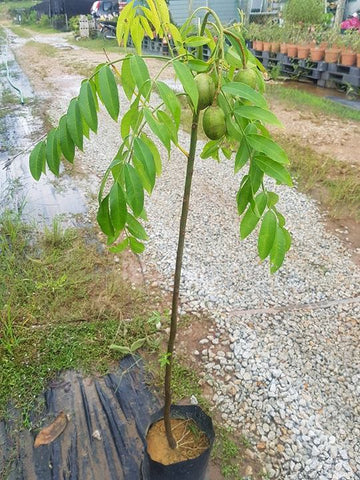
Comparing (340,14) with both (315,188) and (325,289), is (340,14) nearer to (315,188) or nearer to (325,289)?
(315,188)

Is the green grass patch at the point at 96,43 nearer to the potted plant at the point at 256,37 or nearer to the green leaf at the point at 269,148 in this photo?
the potted plant at the point at 256,37

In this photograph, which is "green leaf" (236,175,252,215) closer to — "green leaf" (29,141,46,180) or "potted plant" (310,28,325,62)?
"green leaf" (29,141,46,180)

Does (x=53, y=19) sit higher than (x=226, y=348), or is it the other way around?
(x=53, y=19)

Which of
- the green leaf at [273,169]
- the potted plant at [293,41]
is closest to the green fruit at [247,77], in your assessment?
the green leaf at [273,169]

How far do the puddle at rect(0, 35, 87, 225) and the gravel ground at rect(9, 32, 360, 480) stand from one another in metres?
0.30

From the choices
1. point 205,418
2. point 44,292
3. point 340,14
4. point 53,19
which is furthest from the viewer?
point 53,19

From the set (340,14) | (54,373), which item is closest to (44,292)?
(54,373)

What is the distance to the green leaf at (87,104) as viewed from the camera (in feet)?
3.43

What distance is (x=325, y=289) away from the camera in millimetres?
3078

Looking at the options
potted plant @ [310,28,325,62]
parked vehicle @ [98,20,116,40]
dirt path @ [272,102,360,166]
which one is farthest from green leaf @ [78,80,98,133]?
parked vehicle @ [98,20,116,40]

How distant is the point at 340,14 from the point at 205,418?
1249cm

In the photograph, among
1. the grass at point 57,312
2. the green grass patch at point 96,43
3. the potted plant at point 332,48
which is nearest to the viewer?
the grass at point 57,312

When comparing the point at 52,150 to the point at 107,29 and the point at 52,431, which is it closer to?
the point at 52,431

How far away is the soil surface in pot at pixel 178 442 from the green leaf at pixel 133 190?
1.21 m
